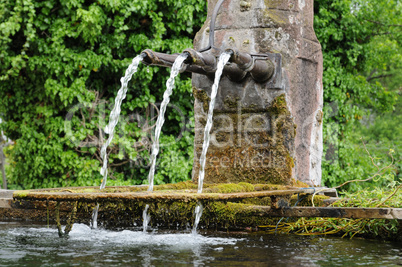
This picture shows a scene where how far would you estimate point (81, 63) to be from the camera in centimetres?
859

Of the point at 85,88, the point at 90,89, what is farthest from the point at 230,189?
the point at 90,89

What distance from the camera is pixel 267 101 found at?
5.81 meters

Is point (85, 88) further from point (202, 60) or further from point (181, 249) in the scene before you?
point (181, 249)

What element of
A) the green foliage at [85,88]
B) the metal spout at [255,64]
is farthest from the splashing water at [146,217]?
the green foliage at [85,88]

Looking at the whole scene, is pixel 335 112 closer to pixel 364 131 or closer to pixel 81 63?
pixel 81 63

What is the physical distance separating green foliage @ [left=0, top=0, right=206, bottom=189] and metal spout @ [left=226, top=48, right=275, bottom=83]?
3.39m

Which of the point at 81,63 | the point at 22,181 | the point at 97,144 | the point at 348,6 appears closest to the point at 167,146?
the point at 97,144

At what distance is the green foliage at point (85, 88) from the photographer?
8.61 m

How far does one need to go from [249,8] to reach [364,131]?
1240cm

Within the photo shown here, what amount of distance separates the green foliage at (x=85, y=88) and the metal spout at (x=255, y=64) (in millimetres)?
3392

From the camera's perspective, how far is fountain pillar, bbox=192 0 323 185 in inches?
227

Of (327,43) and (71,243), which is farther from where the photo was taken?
(327,43)

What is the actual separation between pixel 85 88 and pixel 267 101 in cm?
401

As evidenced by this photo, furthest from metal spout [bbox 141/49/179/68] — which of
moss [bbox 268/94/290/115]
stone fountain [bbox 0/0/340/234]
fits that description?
moss [bbox 268/94/290/115]
